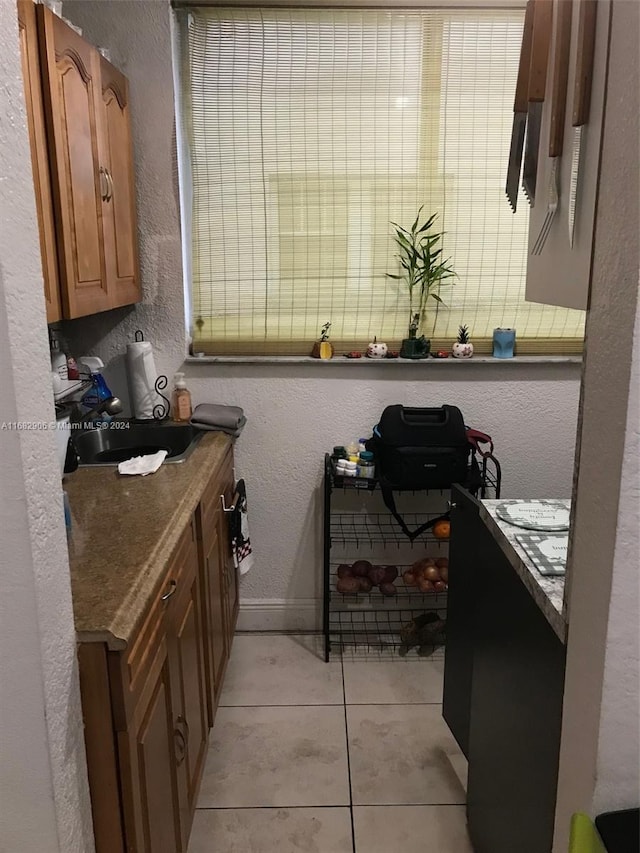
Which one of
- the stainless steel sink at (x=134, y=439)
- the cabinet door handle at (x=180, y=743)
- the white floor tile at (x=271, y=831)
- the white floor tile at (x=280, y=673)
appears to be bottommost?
the white floor tile at (x=271, y=831)

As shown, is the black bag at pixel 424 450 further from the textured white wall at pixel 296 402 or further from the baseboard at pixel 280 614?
the baseboard at pixel 280 614

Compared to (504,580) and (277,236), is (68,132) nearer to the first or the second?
(277,236)

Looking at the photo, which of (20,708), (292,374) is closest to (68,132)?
(292,374)

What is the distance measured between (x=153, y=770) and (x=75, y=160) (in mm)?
1505

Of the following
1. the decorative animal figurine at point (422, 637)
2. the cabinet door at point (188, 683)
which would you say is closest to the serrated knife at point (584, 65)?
the cabinet door at point (188, 683)

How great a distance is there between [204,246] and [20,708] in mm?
1992

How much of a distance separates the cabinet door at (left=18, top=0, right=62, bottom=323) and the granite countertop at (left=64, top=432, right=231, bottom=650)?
0.49 meters

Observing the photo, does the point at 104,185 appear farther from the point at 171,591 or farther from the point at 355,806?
the point at 355,806

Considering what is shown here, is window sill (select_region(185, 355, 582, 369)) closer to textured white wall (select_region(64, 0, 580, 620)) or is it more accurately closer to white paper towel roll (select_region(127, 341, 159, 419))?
textured white wall (select_region(64, 0, 580, 620))

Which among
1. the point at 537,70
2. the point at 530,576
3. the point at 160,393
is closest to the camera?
the point at 537,70

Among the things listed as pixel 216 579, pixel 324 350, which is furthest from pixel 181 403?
pixel 216 579

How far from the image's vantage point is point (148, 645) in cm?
130

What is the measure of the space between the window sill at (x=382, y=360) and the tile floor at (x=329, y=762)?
1166 mm

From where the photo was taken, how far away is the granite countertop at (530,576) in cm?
113
